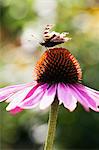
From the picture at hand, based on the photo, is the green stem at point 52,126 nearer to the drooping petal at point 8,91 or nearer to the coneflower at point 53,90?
the coneflower at point 53,90

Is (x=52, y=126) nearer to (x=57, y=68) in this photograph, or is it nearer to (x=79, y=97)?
(x=79, y=97)

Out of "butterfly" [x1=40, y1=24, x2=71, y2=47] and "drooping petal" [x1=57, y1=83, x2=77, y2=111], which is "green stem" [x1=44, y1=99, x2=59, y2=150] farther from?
"butterfly" [x1=40, y1=24, x2=71, y2=47]

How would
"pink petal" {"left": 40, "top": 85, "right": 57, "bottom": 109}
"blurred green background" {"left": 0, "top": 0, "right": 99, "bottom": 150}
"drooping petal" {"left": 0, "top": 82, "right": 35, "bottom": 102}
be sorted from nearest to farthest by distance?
"pink petal" {"left": 40, "top": 85, "right": 57, "bottom": 109} < "drooping petal" {"left": 0, "top": 82, "right": 35, "bottom": 102} < "blurred green background" {"left": 0, "top": 0, "right": 99, "bottom": 150}

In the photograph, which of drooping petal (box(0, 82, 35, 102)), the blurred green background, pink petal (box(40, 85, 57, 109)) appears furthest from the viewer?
the blurred green background

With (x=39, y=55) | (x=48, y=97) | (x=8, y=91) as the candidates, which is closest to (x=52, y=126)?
(x=48, y=97)

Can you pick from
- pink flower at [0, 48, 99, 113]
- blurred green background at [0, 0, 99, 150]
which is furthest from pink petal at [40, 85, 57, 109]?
blurred green background at [0, 0, 99, 150]

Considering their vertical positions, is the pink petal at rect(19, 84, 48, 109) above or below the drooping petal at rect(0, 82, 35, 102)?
below

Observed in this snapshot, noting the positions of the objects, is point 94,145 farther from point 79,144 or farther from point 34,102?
point 34,102
